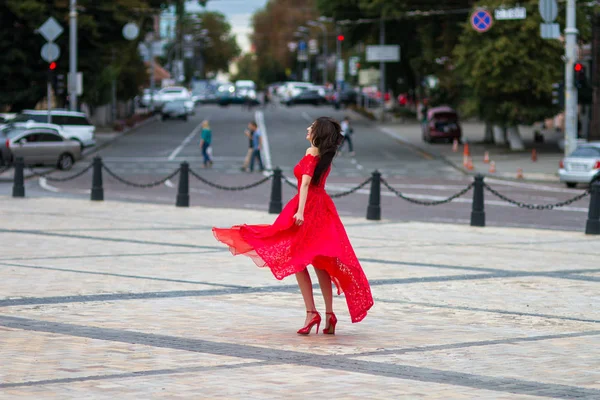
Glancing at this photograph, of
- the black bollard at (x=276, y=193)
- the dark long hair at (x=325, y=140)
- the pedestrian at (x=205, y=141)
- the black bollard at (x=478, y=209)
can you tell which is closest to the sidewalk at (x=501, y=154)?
the pedestrian at (x=205, y=141)

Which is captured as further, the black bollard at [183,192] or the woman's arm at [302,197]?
the black bollard at [183,192]

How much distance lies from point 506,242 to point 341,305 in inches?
288

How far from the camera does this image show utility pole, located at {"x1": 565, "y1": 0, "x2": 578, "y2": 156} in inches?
1430

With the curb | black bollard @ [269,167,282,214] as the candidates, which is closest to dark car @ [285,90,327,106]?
the curb

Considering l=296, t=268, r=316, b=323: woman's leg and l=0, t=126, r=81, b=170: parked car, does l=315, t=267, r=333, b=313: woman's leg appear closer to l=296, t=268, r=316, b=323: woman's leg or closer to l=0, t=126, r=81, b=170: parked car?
l=296, t=268, r=316, b=323: woman's leg

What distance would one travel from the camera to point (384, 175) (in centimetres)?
3941

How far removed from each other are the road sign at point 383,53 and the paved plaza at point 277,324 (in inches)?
1954

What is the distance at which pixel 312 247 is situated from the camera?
981cm

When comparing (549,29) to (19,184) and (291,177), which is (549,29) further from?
(19,184)

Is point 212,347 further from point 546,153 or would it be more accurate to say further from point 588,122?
point 588,122

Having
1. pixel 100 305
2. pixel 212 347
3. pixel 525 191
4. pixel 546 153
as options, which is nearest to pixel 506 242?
pixel 100 305

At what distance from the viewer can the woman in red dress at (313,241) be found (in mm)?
9820

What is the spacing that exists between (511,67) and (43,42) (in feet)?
75.6

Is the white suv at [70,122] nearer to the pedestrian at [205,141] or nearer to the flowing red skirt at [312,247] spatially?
the pedestrian at [205,141]
